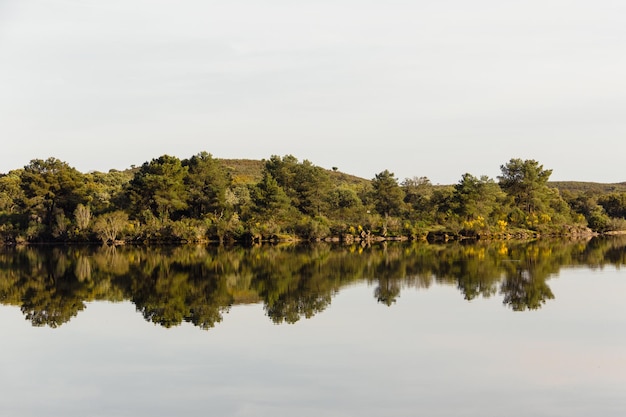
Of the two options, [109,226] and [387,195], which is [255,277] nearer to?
[109,226]

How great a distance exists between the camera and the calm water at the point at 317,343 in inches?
444

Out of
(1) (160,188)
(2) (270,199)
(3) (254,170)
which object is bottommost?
(2) (270,199)

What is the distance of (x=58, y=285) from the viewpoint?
2761 centimetres

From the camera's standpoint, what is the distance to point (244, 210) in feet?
200

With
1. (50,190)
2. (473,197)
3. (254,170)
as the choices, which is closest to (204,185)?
(50,190)

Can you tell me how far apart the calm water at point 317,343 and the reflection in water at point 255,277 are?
158 mm

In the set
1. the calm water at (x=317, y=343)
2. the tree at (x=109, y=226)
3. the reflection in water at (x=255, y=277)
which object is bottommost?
the calm water at (x=317, y=343)

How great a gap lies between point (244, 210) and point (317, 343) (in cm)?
4593

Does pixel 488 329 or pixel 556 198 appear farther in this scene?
pixel 556 198

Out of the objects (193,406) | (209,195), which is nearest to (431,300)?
(193,406)

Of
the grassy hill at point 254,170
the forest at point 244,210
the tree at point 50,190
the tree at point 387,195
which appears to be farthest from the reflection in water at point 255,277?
the grassy hill at point 254,170

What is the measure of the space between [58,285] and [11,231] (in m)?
35.6

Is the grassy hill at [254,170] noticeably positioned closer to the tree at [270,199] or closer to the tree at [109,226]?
the tree at [270,199]

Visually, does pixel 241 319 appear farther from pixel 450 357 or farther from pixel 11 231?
pixel 11 231
